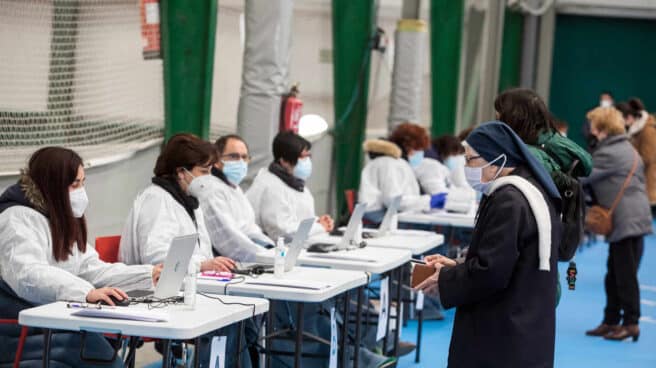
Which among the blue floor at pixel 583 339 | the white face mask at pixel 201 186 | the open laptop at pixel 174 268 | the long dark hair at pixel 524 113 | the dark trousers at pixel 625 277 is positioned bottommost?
the blue floor at pixel 583 339

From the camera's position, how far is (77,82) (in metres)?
6.04

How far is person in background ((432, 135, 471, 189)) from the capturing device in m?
9.86

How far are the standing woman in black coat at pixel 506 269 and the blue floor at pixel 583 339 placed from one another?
303cm

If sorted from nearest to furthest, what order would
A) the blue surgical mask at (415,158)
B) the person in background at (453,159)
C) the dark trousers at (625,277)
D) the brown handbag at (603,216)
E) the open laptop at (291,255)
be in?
the open laptop at (291,255)
the brown handbag at (603,216)
the dark trousers at (625,277)
the blue surgical mask at (415,158)
the person in background at (453,159)

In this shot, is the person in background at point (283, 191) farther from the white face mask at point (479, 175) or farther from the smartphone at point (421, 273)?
the white face mask at point (479, 175)

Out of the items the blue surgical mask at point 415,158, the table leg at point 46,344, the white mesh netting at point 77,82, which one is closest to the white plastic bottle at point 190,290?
the table leg at point 46,344

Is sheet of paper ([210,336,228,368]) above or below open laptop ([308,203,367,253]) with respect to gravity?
below

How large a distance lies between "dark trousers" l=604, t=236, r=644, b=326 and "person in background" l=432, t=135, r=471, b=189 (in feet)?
8.17

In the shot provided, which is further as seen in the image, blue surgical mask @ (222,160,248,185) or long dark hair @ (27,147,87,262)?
blue surgical mask @ (222,160,248,185)

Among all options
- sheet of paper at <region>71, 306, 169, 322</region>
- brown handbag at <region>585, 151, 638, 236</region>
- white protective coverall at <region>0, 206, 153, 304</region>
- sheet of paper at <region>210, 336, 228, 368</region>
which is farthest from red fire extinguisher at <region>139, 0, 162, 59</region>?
sheet of paper at <region>71, 306, 169, 322</region>

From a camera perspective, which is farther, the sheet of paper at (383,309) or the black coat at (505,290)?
the sheet of paper at (383,309)

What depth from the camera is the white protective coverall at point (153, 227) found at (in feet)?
15.4

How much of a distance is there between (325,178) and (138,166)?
12.9 ft

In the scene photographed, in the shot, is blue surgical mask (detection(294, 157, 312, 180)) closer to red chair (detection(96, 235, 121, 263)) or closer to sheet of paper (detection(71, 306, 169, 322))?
red chair (detection(96, 235, 121, 263))
